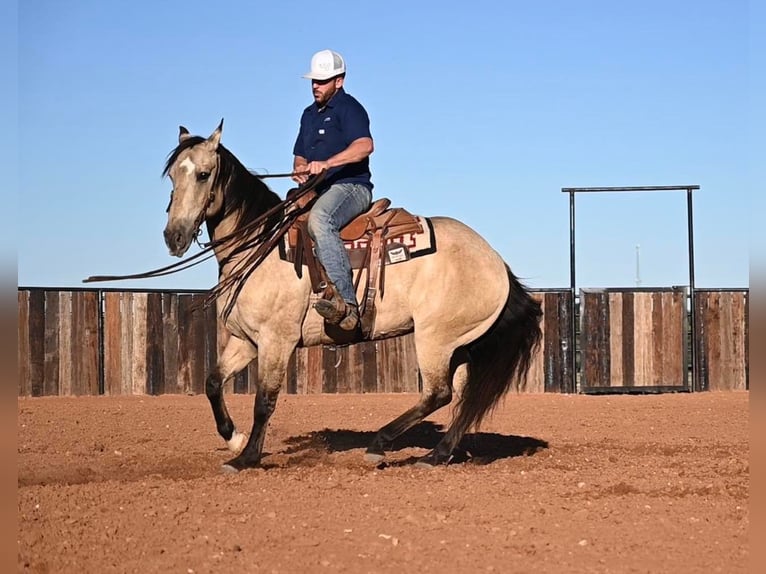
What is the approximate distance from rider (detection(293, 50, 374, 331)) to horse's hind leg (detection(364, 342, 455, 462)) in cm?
70

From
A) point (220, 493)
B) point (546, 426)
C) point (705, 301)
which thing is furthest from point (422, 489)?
point (705, 301)

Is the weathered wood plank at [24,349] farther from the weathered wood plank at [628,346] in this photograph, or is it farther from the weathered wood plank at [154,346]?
the weathered wood plank at [628,346]

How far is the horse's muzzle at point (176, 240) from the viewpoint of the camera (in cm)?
809

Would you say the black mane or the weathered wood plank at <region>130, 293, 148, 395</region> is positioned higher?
the black mane

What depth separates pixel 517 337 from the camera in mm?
8977

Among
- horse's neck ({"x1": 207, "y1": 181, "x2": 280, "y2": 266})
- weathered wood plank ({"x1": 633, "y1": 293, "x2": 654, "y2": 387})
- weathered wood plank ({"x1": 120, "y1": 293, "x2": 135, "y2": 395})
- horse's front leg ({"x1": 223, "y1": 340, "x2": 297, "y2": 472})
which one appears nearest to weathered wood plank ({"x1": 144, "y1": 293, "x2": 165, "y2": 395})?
weathered wood plank ({"x1": 120, "y1": 293, "x2": 135, "y2": 395})

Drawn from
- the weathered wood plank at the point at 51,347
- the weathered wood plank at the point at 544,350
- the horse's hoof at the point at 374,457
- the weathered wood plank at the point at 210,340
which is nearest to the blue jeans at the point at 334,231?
the horse's hoof at the point at 374,457

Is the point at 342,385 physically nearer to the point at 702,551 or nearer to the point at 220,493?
the point at 220,493

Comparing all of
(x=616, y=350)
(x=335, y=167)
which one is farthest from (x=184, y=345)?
(x=335, y=167)

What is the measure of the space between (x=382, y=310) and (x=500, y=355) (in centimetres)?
113

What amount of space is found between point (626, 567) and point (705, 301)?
49.0 ft

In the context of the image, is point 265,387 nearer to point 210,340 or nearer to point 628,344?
point 210,340

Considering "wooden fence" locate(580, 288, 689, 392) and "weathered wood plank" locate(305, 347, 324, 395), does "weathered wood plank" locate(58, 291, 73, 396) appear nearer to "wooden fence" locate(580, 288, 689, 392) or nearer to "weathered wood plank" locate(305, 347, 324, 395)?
"weathered wood plank" locate(305, 347, 324, 395)

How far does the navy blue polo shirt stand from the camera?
27.9ft
